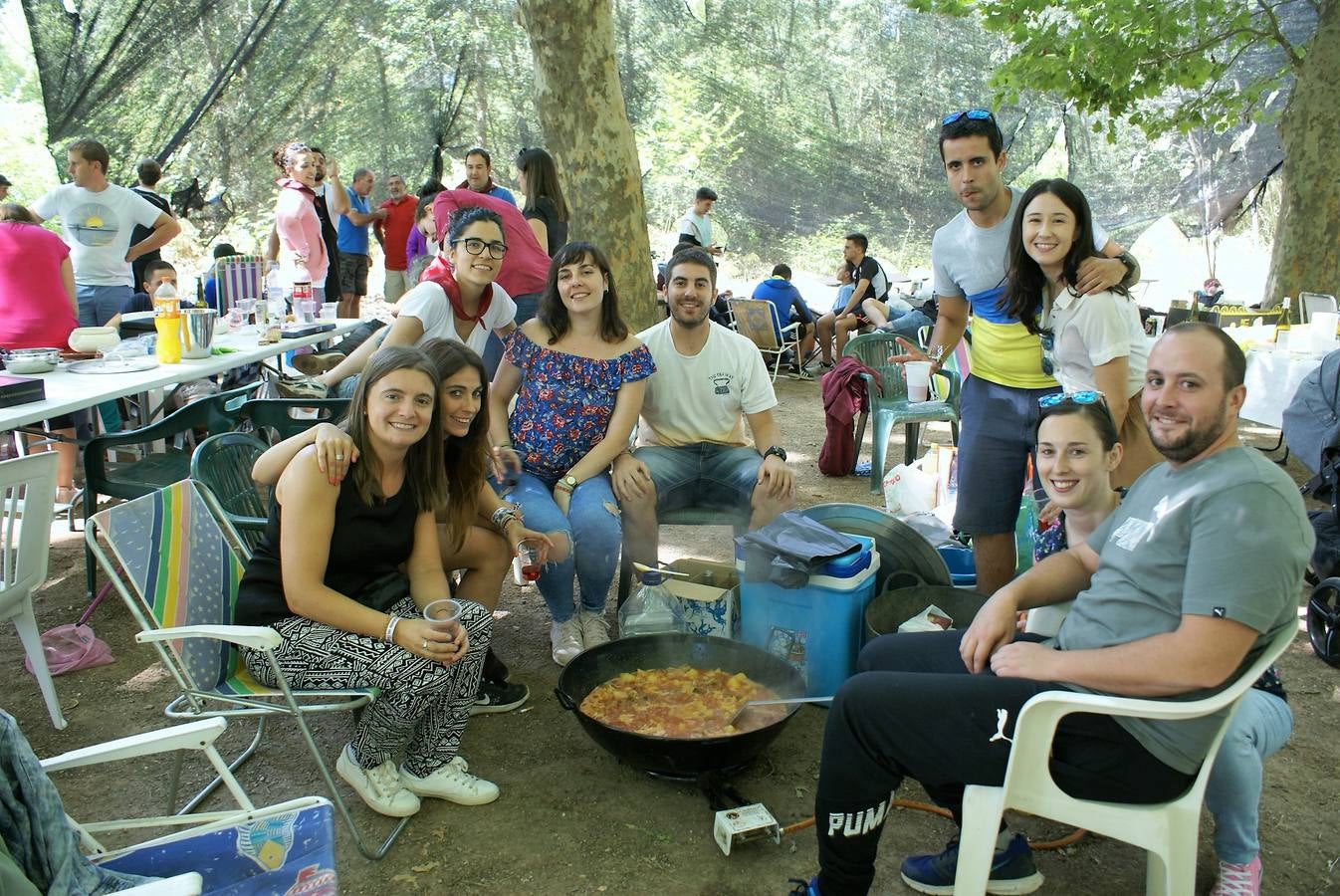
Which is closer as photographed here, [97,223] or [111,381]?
[111,381]

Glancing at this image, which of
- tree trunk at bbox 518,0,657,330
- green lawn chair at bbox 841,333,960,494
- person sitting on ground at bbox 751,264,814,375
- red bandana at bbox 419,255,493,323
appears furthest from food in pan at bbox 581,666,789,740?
person sitting on ground at bbox 751,264,814,375

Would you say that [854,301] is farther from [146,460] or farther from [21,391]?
[21,391]

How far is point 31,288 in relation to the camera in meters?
4.55

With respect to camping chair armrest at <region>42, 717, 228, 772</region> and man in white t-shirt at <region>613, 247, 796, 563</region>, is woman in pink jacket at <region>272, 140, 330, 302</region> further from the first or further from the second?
camping chair armrest at <region>42, 717, 228, 772</region>

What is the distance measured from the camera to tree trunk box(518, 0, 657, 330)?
660 cm

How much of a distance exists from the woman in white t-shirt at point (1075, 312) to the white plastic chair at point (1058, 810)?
3.90ft

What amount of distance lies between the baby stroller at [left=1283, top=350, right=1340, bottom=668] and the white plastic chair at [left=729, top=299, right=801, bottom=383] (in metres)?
5.59

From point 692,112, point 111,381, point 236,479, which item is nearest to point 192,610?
point 236,479

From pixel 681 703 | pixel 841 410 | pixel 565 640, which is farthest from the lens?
pixel 841 410

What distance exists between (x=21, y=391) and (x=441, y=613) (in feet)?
7.18

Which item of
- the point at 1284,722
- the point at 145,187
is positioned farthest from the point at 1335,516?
the point at 145,187

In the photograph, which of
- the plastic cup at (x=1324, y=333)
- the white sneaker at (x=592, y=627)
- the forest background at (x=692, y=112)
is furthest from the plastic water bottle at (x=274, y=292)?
the plastic cup at (x=1324, y=333)

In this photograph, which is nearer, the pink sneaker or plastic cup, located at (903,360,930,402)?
the pink sneaker

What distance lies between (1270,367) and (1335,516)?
2477mm
